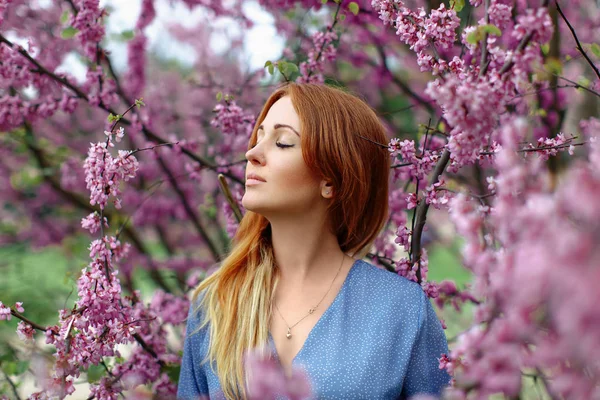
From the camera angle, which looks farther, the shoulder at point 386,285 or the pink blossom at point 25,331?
the shoulder at point 386,285

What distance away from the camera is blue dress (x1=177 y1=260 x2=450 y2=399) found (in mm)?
1621

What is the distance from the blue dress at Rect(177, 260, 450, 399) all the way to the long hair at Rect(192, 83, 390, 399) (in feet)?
0.31

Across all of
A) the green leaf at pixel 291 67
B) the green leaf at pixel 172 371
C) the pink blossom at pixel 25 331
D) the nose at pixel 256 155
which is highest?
the green leaf at pixel 291 67

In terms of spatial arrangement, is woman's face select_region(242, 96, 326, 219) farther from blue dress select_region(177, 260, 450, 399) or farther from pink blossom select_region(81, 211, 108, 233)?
pink blossom select_region(81, 211, 108, 233)

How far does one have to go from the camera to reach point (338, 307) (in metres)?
1.77

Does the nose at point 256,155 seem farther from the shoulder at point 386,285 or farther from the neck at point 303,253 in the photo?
the shoulder at point 386,285

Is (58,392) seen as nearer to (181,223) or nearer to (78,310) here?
(78,310)

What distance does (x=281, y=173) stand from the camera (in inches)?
68.5

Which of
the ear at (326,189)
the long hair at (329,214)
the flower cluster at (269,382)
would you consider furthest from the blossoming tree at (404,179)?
the ear at (326,189)

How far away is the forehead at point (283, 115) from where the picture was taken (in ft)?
5.90

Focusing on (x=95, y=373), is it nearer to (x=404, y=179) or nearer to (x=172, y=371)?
(x=172, y=371)

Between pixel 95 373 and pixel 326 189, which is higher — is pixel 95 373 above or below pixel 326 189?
below

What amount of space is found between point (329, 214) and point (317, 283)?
0.76 feet

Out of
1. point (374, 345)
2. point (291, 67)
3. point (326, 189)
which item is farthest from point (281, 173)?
point (374, 345)
